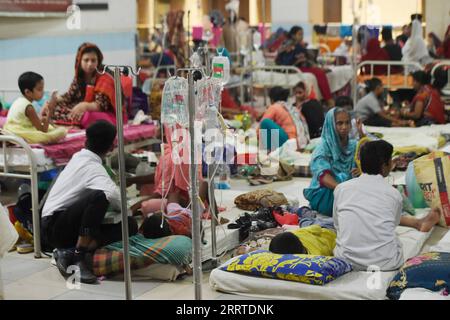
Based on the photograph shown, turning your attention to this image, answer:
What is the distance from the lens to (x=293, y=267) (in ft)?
14.3

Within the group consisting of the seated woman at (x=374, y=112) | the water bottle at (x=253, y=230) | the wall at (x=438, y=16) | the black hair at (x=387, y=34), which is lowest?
the water bottle at (x=253, y=230)

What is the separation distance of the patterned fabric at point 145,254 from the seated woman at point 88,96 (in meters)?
2.49

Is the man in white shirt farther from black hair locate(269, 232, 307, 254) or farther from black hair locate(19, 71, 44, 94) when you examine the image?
black hair locate(19, 71, 44, 94)

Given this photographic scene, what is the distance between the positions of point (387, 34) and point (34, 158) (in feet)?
24.4

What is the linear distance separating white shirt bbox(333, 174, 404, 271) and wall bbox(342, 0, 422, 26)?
6629 millimetres

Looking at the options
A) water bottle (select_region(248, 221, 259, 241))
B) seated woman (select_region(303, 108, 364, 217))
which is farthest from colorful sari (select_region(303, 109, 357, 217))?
water bottle (select_region(248, 221, 259, 241))

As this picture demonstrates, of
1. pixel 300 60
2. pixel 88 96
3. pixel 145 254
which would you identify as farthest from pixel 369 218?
pixel 300 60

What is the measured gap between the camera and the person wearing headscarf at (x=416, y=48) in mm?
10672

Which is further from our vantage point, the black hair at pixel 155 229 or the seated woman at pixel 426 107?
the seated woman at pixel 426 107

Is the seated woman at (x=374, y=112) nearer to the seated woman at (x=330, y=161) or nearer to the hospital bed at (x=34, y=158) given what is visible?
the hospital bed at (x=34, y=158)

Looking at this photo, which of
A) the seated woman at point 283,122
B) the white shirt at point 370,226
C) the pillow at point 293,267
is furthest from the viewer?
the seated woman at point 283,122

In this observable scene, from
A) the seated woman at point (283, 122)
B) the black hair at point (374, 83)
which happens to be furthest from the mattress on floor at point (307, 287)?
the black hair at point (374, 83)

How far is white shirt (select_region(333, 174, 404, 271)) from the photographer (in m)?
4.43

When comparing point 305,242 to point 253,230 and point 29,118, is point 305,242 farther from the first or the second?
point 29,118
